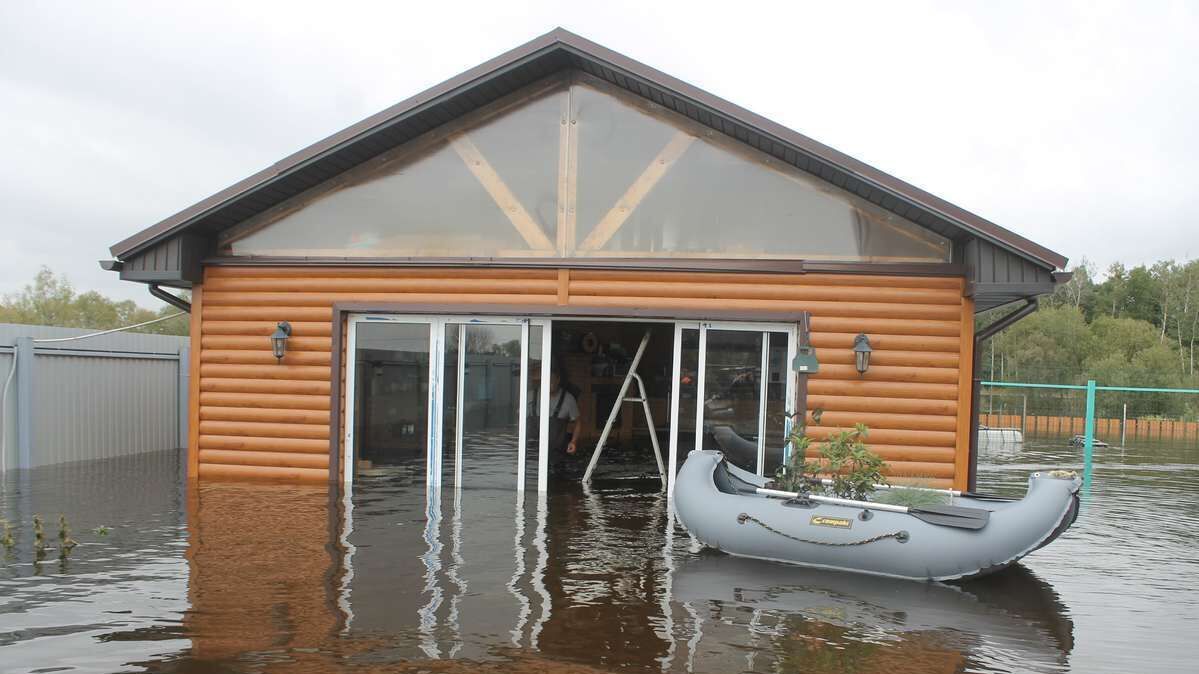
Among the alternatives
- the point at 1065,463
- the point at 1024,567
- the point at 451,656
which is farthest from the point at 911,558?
the point at 1065,463

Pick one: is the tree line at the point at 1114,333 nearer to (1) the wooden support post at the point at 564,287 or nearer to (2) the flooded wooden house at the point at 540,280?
(2) the flooded wooden house at the point at 540,280

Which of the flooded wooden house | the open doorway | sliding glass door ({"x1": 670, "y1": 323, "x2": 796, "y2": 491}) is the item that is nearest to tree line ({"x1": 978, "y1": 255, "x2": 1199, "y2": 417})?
the open doorway

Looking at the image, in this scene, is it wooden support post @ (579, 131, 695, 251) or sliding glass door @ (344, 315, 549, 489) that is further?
sliding glass door @ (344, 315, 549, 489)

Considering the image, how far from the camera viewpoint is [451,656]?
4660 mm

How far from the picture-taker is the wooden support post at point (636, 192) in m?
9.71

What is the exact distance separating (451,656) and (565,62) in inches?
273

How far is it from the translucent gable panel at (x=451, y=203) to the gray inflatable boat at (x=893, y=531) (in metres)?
4.00

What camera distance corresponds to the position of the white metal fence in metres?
11.2

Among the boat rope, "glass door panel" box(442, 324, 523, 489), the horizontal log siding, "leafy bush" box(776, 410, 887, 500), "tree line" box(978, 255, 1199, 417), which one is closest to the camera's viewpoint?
the boat rope

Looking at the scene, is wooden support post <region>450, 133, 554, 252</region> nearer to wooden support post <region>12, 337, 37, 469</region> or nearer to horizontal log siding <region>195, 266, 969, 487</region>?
horizontal log siding <region>195, 266, 969, 487</region>

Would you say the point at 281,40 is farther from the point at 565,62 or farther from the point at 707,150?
the point at 707,150

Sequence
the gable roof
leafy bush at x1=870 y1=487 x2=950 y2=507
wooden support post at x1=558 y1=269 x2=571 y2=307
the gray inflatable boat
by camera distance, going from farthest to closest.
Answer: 1. wooden support post at x1=558 y1=269 x2=571 y2=307
2. the gable roof
3. leafy bush at x1=870 y1=487 x2=950 y2=507
4. the gray inflatable boat

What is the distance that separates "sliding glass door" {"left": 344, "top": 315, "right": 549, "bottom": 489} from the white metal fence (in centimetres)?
439

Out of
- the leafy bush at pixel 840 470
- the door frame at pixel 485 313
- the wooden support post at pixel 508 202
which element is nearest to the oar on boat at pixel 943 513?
the leafy bush at pixel 840 470
